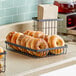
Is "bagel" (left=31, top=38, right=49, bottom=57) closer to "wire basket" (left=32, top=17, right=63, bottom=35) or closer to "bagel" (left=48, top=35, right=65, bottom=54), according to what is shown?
"bagel" (left=48, top=35, right=65, bottom=54)

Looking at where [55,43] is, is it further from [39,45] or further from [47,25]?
[47,25]

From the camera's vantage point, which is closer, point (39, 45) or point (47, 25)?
point (39, 45)

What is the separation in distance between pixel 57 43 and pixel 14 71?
39 centimetres

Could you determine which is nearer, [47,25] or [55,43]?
[55,43]

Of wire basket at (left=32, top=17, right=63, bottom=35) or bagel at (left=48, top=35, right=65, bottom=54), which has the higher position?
wire basket at (left=32, top=17, right=63, bottom=35)

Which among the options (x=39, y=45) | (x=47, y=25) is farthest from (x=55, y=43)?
(x=47, y=25)

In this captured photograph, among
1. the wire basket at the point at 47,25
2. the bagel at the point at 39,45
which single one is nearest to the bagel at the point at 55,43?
the bagel at the point at 39,45

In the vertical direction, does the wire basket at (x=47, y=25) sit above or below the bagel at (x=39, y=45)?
above

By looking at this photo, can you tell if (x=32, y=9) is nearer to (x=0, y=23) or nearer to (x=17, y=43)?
(x=0, y=23)

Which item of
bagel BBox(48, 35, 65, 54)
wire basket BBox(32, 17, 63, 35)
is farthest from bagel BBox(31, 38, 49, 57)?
wire basket BBox(32, 17, 63, 35)

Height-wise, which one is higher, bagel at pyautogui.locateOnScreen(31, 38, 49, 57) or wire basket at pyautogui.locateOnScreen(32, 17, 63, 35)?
wire basket at pyautogui.locateOnScreen(32, 17, 63, 35)

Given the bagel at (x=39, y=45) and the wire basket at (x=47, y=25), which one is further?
the wire basket at (x=47, y=25)

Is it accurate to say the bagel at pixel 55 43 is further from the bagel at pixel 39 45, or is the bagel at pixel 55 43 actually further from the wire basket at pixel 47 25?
the wire basket at pixel 47 25

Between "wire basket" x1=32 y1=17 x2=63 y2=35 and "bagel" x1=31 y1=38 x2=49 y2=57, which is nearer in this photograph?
"bagel" x1=31 y1=38 x2=49 y2=57
